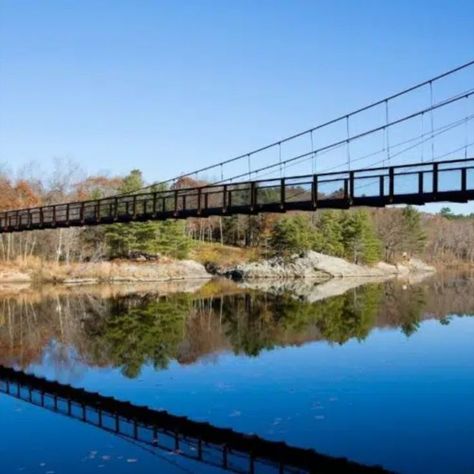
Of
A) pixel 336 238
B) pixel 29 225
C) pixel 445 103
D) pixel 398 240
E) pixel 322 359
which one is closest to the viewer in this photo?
pixel 322 359

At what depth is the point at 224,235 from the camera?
90.9m

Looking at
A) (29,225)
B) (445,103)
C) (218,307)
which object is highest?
(445,103)

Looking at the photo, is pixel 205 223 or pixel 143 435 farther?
pixel 205 223

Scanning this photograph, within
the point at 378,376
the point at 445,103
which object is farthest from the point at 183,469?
the point at 445,103

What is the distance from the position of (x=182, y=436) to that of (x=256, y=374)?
6.52 meters

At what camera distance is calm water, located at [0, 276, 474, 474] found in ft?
43.4

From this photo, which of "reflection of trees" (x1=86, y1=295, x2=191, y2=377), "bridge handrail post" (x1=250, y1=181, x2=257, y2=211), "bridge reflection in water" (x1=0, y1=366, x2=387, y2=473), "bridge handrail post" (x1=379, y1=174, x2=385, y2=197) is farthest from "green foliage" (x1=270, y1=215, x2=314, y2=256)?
"bridge reflection in water" (x1=0, y1=366, x2=387, y2=473)

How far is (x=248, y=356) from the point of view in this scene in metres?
23.7

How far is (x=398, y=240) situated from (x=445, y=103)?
3034 inches

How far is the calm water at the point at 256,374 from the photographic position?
13242 mm

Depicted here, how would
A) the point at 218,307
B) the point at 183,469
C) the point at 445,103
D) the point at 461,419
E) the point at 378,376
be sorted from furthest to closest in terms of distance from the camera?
the point at 218,307 < the point at 445,103 < the point at 378,376 < the point at 461,419 < the point at 183,469

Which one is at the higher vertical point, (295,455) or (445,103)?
(445,103)

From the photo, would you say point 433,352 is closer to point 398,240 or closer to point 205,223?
point 205,223

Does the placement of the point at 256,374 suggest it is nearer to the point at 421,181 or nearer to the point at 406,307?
the point at 421,181
